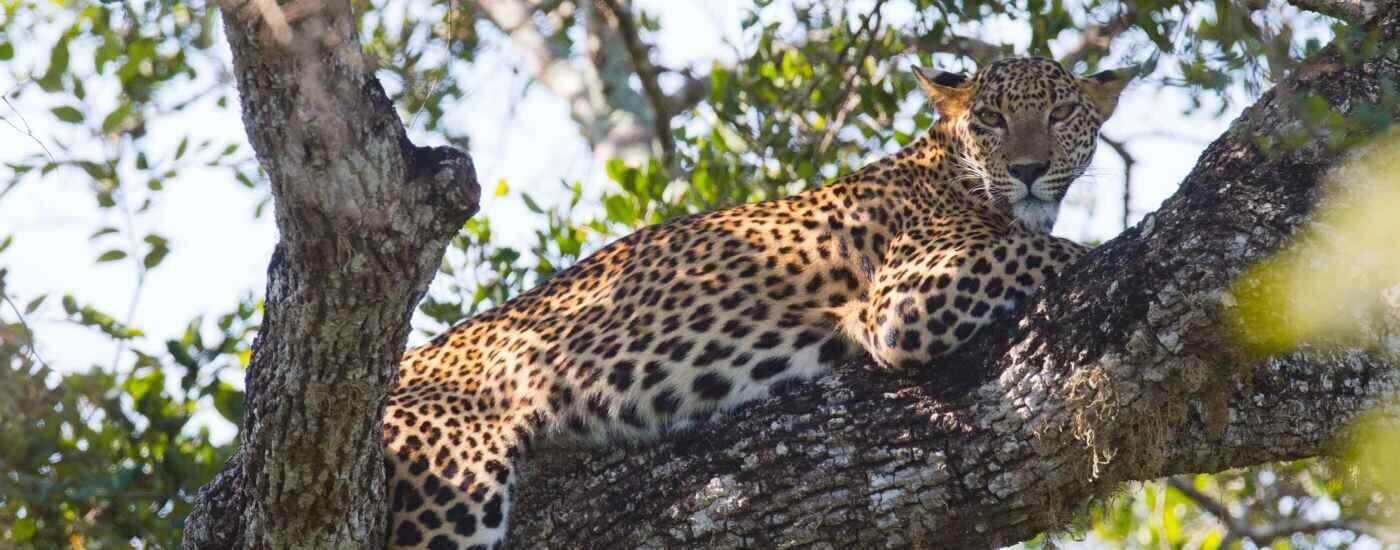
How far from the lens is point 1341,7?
5.76 m

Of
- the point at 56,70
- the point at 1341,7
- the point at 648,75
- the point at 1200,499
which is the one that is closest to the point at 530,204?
the point at 648,75

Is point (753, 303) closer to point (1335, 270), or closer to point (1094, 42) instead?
point (1335, 270)

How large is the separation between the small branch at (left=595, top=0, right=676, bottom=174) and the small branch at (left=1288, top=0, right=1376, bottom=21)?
557cm

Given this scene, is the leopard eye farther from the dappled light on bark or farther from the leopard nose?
the dappled light on bark

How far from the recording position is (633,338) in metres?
7.08

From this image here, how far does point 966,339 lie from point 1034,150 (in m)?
1.45

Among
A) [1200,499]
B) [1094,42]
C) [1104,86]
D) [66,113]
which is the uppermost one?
[1094,42]

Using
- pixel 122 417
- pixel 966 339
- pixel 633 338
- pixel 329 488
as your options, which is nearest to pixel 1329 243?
pixel 966 339

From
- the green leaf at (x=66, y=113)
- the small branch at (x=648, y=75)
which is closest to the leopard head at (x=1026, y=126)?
the small branch at (x=648, y=75)

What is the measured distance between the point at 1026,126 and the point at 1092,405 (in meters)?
2.29

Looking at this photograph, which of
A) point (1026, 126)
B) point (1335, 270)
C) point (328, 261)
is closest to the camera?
point (328, 261)

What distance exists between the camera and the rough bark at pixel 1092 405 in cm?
543

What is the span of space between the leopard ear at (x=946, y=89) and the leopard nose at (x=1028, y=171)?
0.51m

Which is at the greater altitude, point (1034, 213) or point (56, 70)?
point (56, 70)
